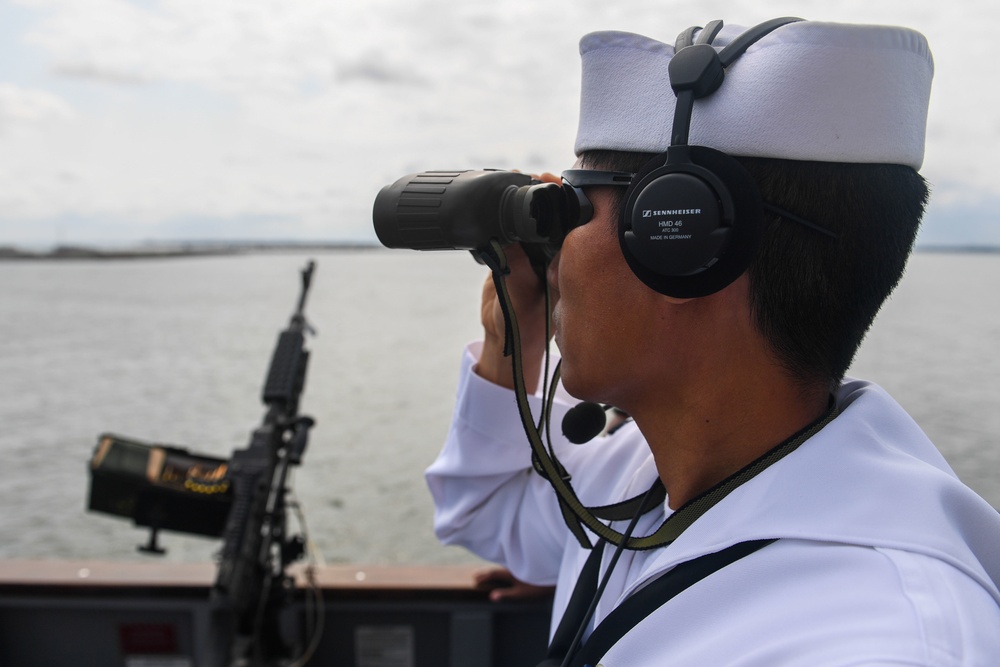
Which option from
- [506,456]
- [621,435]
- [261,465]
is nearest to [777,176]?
[621,435]

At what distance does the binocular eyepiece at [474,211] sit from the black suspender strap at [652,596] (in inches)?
19.0

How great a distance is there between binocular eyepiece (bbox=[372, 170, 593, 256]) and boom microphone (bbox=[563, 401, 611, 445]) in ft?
1.14

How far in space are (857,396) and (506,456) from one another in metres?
0.80

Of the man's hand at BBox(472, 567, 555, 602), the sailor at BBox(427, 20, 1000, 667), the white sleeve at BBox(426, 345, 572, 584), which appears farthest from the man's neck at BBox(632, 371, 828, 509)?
the man's hand at BBox(472, 567, 555, 602)

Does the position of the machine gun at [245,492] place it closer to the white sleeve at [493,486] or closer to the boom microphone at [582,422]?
the white sleeve at [493,486]

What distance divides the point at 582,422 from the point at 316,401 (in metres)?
13.1

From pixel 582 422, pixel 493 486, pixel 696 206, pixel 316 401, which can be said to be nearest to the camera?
pixel 696 206

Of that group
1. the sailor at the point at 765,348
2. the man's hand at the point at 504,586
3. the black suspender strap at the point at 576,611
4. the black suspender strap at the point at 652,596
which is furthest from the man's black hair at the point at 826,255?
the man's hand at the point at 504,586

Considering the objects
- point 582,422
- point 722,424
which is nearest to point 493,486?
point 582,422

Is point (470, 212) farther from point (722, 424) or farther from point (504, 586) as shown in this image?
point (504, 586)

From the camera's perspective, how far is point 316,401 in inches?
548

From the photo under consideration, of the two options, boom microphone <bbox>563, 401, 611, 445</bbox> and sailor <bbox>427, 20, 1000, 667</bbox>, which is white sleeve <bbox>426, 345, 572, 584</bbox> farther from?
sailor <bbox>427, 20, 1000, 667</bbox>

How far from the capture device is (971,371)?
609 inches

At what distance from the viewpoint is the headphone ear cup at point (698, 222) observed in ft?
2.94
